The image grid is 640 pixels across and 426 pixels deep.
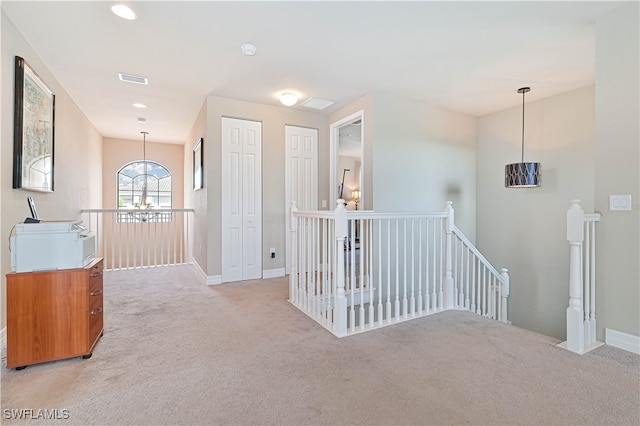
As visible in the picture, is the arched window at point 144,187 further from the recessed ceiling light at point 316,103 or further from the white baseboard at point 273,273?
the recessed ceiling light at point 316,103

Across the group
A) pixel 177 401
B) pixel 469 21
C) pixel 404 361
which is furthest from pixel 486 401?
pixel 469 21

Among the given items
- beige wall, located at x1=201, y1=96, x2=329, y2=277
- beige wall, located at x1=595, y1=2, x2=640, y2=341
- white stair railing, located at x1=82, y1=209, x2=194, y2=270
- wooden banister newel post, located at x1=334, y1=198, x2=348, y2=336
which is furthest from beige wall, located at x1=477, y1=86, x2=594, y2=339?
white stair railing, located at x1=82, y1=209, x2=194, y2=270

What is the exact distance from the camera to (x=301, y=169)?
5.04 m

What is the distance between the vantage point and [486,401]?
175cm

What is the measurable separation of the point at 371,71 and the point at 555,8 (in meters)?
1.65

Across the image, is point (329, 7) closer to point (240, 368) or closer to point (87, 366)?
point (240, 368)

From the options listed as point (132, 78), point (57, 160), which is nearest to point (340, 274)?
point (132, 78)

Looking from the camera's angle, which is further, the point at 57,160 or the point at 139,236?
the point at 139,236

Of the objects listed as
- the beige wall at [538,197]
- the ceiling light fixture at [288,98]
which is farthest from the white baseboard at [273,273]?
the beige wall at [538,197]

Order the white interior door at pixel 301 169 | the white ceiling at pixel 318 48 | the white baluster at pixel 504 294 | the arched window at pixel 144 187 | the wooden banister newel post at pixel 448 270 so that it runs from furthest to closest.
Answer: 1. the arched window at pixel 144 187
2. the white interior door at pixel 301 169
3. the white baluster at pixel 504 294
4. the wooden banister newel post at pixel 448 270
5. the white ceiling at pixel 318 48

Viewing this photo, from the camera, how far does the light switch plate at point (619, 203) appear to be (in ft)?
7.63

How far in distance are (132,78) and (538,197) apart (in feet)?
18.2

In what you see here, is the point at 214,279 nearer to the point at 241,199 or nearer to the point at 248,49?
the point at 241,199

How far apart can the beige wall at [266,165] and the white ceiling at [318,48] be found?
253 mm
